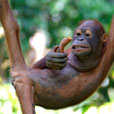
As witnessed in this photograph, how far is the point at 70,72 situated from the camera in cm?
275

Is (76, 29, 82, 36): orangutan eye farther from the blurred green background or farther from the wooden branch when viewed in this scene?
the blurred green background

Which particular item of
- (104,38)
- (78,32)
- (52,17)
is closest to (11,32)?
(78,32)

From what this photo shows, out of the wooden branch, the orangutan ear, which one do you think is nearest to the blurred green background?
the orangutan ear

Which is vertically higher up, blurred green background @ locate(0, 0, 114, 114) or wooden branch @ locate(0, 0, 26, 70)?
wooden branch @ locate(0, 0, 26, 70)

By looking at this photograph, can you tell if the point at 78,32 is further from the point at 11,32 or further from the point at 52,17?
the point at 52,17

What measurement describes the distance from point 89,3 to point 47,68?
4294 millimetres

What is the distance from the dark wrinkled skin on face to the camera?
264 cm

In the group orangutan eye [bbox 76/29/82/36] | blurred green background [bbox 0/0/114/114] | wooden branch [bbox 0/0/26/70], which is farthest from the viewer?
blurred green background [bbox 0/0/114/114]

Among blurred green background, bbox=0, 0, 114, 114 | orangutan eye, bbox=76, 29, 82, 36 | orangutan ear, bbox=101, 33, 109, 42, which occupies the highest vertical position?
orangutan eye, bbox=76, 29, 82, 36

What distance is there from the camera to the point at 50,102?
2680 mm

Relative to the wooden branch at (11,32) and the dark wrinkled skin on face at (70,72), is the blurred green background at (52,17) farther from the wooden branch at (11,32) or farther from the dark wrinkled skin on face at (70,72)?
the wooden branch at (11,32)

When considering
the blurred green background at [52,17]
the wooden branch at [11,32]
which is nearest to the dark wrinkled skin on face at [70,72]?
the wooden branch at [11,32]

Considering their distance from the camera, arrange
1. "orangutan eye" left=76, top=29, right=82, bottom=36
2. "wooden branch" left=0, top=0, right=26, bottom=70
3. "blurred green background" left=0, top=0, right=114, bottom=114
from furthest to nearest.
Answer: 1. "blurred green background" left=0, top=0, right=114, bottom=114
2. "orangutan eye" left=76, top=29, right=82, bottom=36
3. "wooden branch" left=0, top=0, right=26, bottom=70

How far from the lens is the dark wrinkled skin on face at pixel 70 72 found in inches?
104
